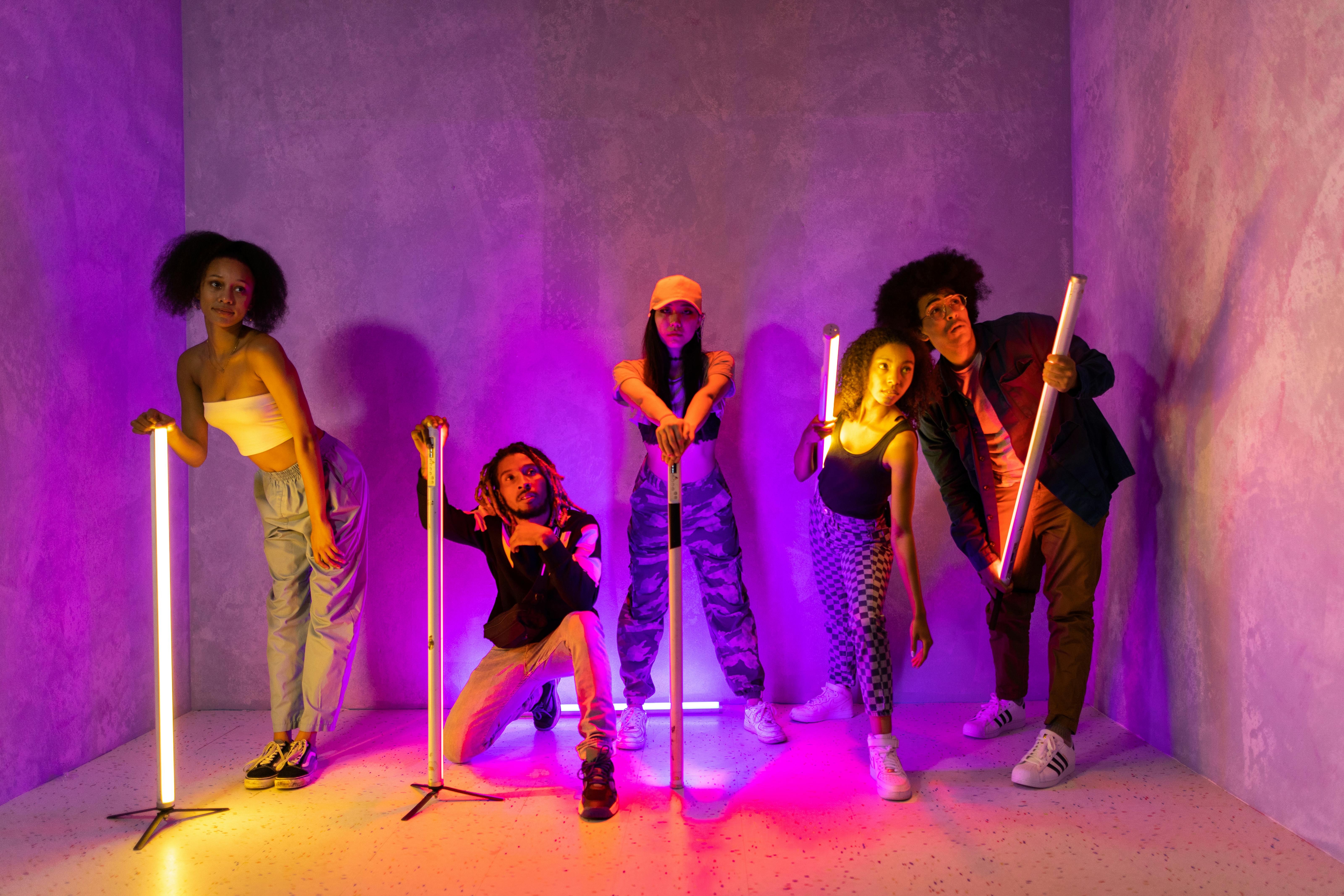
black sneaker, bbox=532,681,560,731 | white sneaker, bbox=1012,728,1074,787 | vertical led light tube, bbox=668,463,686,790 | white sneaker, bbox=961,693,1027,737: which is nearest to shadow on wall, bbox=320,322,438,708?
black sneaker, bbox=532,681,560,731

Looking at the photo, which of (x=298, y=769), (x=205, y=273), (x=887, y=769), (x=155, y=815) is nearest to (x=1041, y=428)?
(x=887, y=769)

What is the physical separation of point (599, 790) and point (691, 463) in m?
1.15

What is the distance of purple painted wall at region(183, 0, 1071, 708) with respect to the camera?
343 cm

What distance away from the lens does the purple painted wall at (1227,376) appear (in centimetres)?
214

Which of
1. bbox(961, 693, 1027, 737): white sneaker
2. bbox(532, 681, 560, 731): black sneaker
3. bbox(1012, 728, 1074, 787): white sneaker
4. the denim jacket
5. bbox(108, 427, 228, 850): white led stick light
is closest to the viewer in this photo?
bbox(108, 427, 228, 850): white led stick light

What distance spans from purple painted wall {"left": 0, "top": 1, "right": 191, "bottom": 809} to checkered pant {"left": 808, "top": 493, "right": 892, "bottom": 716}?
267 centimetres

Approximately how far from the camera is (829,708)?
318 cm

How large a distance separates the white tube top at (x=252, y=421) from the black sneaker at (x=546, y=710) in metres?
1.34

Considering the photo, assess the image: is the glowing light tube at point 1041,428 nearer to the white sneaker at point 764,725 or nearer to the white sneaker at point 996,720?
the white sneaker at point 996,720

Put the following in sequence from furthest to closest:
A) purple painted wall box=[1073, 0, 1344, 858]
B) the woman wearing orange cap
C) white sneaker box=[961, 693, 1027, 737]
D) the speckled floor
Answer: white sneaker box=[961, 693, 1027, 737]
the woman wearing orange cap
purple painted wall box=[1073, 0, 1344, 858]
the speckled floor

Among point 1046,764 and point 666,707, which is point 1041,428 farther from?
point 666,707

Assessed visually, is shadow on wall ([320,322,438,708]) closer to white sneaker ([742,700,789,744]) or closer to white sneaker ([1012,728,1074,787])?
white sneaker ([742,700,789,744])

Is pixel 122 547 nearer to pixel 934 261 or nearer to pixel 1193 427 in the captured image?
pixel 934 261

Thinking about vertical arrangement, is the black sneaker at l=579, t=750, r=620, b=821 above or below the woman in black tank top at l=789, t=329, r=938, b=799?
below
